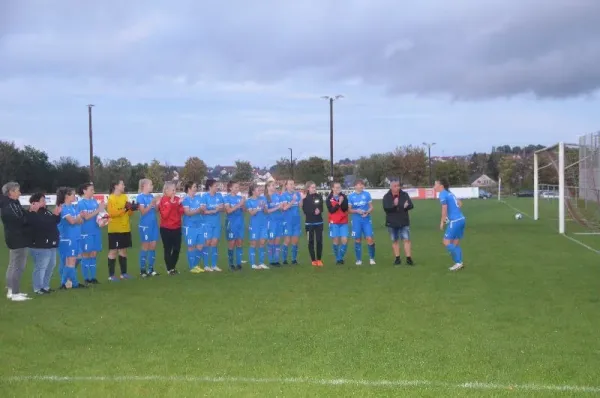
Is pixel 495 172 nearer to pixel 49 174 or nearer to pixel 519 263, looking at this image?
pixel 49 174

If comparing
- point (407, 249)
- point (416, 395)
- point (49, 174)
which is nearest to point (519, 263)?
point (407, 249)

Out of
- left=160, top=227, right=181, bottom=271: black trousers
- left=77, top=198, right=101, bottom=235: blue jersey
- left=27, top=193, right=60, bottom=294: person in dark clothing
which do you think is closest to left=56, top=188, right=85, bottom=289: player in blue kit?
left=77, top=198, right=101, bottom=235: blue jersey

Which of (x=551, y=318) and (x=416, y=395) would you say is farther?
(x=551, y=318)

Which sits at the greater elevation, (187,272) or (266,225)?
(266,225)

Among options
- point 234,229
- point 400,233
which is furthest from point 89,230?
point 400,233

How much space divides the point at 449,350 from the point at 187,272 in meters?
7.92

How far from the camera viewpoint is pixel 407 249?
45.1 ft

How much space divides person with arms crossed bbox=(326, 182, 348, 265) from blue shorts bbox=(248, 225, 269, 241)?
60.3 inches

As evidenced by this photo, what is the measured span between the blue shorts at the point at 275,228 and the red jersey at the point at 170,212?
2144 mm

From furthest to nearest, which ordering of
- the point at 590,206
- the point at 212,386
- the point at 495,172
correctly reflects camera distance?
1. the point at 495,172
2. the point at 590,206
3. the point at 212,386

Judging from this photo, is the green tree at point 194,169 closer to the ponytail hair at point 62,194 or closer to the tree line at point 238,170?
the tree line at point 238,170

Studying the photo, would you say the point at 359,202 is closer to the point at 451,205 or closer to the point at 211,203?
the point at 451,205

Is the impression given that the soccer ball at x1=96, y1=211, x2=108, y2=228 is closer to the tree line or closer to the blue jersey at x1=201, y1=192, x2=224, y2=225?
the blue jersey at x1=201, y1=192, x2=224, y2=225

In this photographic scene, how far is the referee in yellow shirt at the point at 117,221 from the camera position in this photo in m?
12.4
